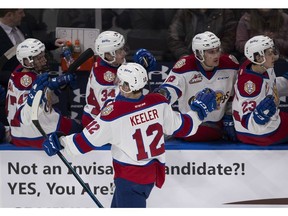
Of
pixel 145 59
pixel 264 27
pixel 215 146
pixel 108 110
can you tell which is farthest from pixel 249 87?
pixel 264 27

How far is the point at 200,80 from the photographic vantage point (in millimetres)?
6973

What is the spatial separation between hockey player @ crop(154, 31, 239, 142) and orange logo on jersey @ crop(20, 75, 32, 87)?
861mm

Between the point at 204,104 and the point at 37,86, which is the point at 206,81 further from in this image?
the point at 37,86

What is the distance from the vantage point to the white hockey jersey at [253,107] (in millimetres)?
6691

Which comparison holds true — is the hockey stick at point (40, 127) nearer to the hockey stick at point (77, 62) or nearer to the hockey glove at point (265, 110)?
the hockey stick at point (77, 62)

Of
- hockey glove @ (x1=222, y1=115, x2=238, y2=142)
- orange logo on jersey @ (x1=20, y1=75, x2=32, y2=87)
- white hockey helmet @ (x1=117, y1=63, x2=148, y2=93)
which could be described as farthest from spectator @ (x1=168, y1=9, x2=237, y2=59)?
white hockey helmet @ (x1=117, y1=63, x2=148, y2=93)

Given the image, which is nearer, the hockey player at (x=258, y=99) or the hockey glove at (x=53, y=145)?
the hockey glove at (x=53, y=145)

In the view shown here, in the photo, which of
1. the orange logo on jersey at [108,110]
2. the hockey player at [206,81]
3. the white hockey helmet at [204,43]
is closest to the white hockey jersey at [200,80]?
the hockey player at [206,81]

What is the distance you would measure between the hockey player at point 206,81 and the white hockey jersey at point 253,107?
7.4 inches

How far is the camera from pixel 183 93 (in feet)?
23.0

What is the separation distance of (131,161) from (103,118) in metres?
0.34

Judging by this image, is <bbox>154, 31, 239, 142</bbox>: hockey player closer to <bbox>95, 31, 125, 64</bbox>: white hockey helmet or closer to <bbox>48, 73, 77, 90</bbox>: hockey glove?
<bbox>95, 31, 125, 64</bbox>: white hockey helmet

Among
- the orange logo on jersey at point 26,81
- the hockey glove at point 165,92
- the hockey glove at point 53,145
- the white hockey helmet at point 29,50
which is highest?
the white hockey helmet at point 29,50

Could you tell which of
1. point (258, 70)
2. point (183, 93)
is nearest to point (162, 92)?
point (183, 93)
